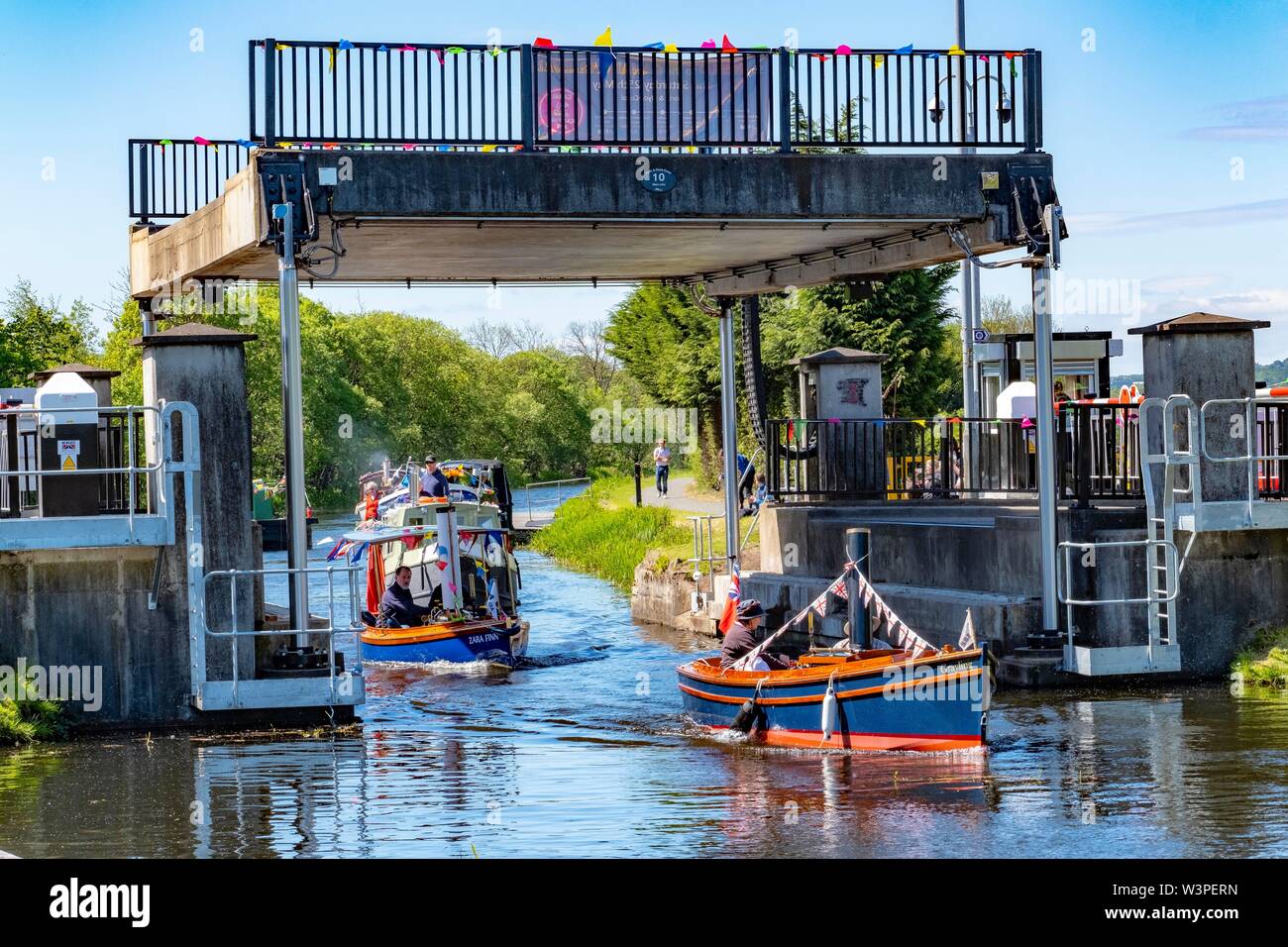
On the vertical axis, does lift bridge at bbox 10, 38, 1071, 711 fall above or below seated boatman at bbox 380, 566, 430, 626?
above

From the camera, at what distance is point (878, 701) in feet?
57.1

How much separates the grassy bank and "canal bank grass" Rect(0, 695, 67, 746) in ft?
66.2

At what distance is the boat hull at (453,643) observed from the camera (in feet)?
85.9

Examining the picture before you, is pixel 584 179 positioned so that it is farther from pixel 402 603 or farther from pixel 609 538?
pixel 609 538

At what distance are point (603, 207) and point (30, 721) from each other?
8050 millimetres

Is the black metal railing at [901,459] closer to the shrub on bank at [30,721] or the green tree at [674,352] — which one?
the shrub on bank at [30,721]

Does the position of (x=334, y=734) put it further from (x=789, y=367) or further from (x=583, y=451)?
(x=583, y=451)

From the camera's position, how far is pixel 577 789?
53.0 ft

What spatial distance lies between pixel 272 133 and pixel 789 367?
109 ft

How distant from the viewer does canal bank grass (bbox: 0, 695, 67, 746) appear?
1759 cm

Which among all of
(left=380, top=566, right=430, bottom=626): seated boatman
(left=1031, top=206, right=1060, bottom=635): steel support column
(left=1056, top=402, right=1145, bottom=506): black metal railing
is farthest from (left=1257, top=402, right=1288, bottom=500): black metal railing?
(left=380, top=566, right=430, bottom=626): seated boatman

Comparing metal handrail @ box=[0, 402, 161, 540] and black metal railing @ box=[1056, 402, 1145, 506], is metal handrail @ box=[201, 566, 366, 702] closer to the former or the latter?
metal handrail @ box=[0, 402, 161, 540]
